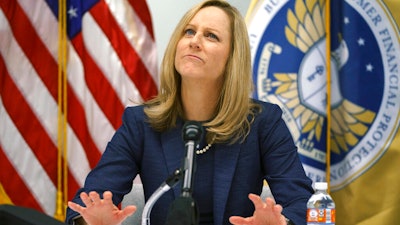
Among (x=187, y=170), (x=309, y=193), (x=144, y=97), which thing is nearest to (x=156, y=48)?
(x=144, y=97)

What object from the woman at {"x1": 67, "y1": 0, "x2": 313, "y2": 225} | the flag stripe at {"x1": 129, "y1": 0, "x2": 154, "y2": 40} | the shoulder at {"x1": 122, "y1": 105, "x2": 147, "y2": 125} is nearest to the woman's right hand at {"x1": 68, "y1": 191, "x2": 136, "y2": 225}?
the woman at {"x1": 67, "y1": 0, "x2": 313, "y2": 225}

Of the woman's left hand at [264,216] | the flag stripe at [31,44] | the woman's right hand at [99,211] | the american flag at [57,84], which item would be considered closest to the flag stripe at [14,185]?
the american flag at [57,84]

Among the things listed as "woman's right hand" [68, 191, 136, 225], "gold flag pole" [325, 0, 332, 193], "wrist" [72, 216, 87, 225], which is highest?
"woman's right hand" [68, 191, 136, 225]

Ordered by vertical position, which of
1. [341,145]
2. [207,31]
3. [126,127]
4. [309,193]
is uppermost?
[207,31]

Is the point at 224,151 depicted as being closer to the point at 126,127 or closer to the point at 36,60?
the point at 126,127

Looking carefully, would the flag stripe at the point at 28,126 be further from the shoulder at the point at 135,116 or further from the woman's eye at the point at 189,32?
the woman's eye at the point at 189,32

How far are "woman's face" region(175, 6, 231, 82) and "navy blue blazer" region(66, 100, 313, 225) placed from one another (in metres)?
0.20

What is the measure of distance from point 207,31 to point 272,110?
36cm

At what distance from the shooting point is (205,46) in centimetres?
229

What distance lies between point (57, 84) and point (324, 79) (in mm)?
1401

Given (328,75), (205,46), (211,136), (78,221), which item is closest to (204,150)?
(211,136)

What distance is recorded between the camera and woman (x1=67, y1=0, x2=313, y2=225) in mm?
2203

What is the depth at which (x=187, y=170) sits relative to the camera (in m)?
1.38

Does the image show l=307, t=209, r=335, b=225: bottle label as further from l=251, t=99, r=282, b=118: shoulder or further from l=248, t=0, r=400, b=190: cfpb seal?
l=248, t=0, r=400, b=190: cfpb seal
